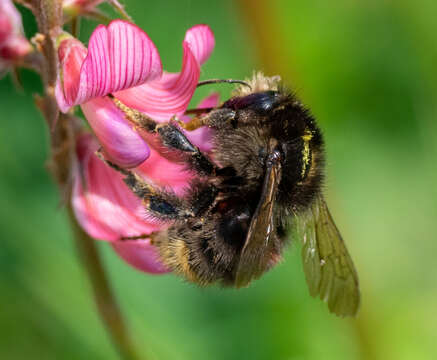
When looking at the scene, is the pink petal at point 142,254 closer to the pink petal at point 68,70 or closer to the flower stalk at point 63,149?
the flower stalk at point 63,149

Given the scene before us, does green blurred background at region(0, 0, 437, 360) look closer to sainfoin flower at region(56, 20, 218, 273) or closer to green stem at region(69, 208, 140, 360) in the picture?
green stem at region(69, 208, 140, 360)

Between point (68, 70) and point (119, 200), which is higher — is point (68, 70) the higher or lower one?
the higher one

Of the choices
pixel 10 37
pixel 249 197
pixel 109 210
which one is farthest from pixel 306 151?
pixel 10 37

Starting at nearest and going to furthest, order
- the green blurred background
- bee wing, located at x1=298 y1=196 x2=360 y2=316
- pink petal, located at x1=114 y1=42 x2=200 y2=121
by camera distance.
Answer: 1. pink petal, located at x1=114 y1=42 x2=200 y2=121
2. bee wing, located at x1=298 y1=196 x2=360 y2=316
3. the green blurred background

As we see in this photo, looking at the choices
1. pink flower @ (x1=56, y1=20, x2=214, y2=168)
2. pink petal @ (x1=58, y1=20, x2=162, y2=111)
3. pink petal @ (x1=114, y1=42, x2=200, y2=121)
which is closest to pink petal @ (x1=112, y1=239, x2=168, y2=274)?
pink flower @ (x1=56, y1=20, x2=214, y2=168)

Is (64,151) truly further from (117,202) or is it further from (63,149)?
(117,202)

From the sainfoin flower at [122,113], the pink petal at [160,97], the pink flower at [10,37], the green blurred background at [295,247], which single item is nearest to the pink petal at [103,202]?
the sainfoin flower at [122,113]
